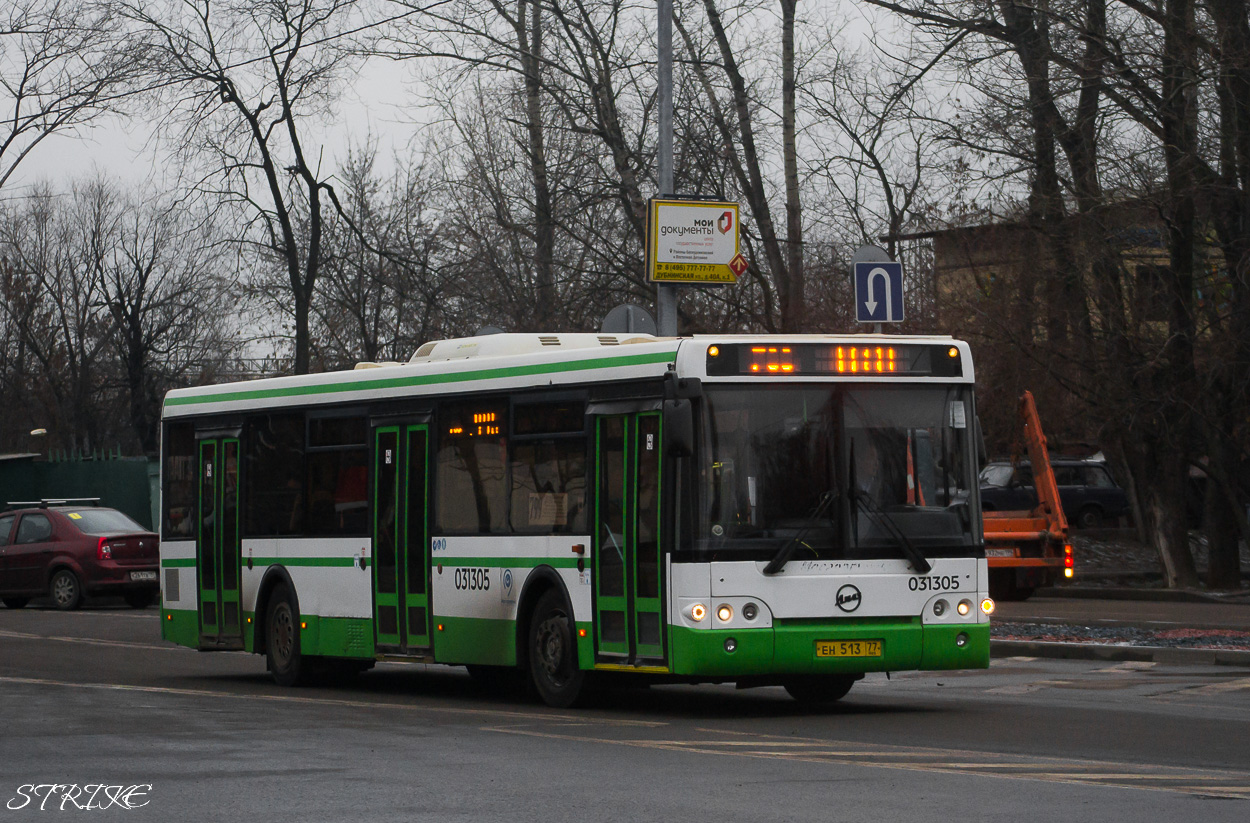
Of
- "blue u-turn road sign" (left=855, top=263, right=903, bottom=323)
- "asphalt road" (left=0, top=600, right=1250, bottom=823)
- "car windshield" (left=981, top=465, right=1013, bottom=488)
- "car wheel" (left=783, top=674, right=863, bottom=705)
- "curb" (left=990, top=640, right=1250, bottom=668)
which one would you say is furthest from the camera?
"car windshield" (left=981, top=465, right=1013, bottom=488)

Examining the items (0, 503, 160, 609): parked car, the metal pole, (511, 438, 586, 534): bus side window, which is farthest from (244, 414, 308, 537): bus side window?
(0, 503, 160, 609): parked car

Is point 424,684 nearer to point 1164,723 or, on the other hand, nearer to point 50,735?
point 50,735

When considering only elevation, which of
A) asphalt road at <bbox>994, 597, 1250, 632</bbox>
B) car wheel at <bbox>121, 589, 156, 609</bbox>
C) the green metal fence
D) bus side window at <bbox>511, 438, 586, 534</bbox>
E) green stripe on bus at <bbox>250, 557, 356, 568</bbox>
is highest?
the green metal fence

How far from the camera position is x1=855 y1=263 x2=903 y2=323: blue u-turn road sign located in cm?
1748

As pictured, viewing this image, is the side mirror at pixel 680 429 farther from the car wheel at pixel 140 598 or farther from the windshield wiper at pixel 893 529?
the car wheel at pixel 140 598

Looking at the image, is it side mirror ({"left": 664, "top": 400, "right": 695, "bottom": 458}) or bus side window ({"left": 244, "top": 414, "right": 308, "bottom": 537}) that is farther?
bus side window ({"left": 244, "top": 414, "right": 308, "bottom": 537})

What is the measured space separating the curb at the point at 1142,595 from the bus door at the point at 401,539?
48.3ft

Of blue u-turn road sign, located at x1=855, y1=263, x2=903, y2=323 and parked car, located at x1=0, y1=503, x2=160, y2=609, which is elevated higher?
blue u-turn road sign, located at x1=855, y1=263, x2=903, y2=323

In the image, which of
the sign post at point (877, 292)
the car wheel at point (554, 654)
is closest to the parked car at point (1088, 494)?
the sign post at point (877, 292)

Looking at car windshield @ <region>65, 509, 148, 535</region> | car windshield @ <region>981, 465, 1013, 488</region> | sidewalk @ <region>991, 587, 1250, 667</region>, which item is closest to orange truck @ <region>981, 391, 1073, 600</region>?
sidewalk @ <region>991, 587, 1250, 667</region>

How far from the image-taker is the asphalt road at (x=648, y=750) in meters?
8.30

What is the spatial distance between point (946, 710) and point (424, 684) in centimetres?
528

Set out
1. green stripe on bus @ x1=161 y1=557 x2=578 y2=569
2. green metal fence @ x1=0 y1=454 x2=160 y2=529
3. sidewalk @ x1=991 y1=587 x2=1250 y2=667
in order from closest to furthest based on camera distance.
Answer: green stripe on bus @ x1=161 y1=557 x2=578 y2=569 → sidewalk @ x1=991 y1=587 x2=1250 y2=667 → green metal fence @ x1=0 y1=454 x2=160 y2=529

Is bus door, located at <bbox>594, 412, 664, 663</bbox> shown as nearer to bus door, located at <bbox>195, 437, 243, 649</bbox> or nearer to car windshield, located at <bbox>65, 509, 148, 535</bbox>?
bus door, located at <bbox>195, 437, 243, 649</bbox>
